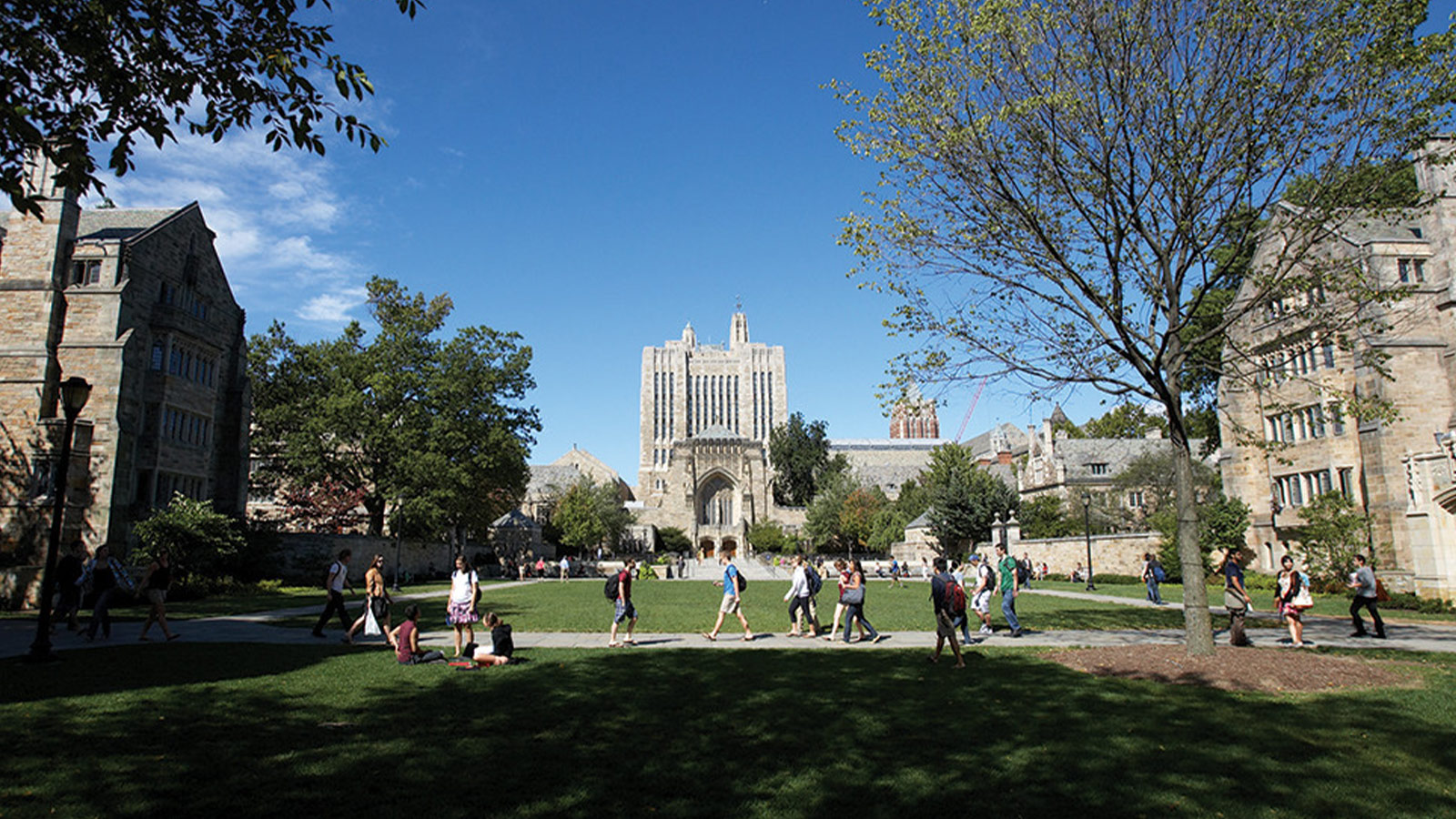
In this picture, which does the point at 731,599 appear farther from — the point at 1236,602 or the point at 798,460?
the point at 798,460

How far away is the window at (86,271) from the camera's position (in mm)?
24172

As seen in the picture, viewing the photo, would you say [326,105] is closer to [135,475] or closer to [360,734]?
[360,734]

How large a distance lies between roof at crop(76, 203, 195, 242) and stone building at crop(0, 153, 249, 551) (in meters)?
0.08

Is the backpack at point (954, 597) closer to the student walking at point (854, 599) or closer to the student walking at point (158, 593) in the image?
the student walking at point (854, 599)

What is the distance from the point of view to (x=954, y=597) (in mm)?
11047

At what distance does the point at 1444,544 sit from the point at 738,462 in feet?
212

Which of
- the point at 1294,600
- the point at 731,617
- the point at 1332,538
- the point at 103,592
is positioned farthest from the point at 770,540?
the point at 103,592

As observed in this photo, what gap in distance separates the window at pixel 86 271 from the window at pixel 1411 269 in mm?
41235

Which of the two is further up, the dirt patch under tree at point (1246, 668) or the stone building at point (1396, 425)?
the stone building at point (1396, 425)

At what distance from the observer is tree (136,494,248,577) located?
22906 mm

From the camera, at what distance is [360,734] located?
6.71 meters

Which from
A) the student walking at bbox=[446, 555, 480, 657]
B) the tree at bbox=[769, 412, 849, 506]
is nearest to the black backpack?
the student walking at bbox=[446, 555, 480, 657]

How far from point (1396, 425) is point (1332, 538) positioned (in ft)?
13.2

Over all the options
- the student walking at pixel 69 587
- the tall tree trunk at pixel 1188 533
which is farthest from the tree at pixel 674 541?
the tall tree trunk at pixel 1188 533
